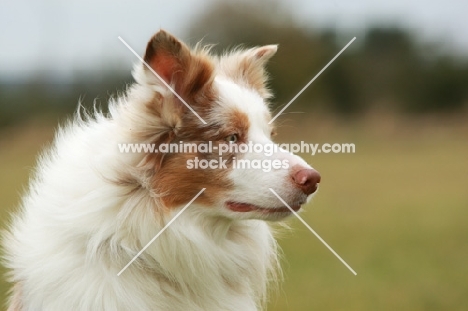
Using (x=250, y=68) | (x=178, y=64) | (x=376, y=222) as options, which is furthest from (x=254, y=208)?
(x=376, y=222)

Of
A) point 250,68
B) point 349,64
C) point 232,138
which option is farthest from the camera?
point 349,64

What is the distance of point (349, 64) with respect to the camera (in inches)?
1427

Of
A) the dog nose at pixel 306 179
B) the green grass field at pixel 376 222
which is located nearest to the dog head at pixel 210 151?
the dog nose at pixel 306 179

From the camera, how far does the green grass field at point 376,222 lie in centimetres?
944

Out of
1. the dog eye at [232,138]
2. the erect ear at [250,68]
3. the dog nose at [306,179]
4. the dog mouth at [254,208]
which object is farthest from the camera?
the erect ear at [250,68]

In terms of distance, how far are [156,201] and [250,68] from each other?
1494 mm

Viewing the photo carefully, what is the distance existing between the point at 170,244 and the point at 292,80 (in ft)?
88.1

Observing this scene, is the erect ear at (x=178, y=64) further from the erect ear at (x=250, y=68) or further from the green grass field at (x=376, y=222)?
the green grass field at (x=376, y=222)

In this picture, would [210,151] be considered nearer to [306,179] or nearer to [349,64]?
[306,179]

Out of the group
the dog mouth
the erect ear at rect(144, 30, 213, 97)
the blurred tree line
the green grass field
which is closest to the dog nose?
the dog mouth

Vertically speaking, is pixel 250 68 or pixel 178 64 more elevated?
pixel 178 64

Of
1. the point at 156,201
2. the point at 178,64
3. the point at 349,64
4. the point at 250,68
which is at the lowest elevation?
the point at 349,64

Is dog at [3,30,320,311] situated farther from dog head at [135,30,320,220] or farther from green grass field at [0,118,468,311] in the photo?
green grass field at [0,118,468,311]

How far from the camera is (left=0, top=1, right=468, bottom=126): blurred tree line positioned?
33188mm
